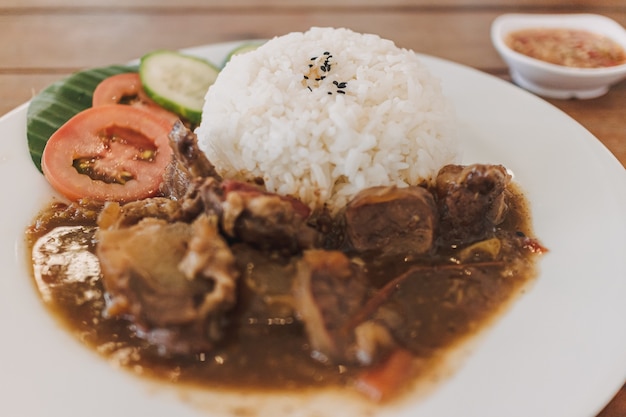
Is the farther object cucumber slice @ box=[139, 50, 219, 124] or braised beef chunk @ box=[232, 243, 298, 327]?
cucumber slice @ box=[139, 50, 219, 124]

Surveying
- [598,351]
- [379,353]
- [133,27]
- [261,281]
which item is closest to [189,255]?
[261,281]

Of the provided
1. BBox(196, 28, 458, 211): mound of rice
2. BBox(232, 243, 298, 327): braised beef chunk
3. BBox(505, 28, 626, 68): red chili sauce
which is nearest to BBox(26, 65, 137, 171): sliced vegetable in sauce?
BBox(196, 28, 458, 211): mound of rice

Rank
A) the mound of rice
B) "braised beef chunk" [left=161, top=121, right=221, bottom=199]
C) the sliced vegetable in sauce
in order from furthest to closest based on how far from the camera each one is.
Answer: the sliced vegetable in sauce < the mound of rice < "braised beef chunk" [left=161, top=121, right=221, bottom=199]

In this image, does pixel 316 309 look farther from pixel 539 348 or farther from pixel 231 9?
pixel 231 9

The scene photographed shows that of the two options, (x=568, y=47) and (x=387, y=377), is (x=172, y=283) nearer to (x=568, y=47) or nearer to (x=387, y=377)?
(x=387, y=377)

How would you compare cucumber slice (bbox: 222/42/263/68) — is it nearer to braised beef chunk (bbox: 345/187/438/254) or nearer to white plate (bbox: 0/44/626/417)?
white plate (bbox: 0/44/626/417)
